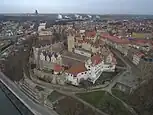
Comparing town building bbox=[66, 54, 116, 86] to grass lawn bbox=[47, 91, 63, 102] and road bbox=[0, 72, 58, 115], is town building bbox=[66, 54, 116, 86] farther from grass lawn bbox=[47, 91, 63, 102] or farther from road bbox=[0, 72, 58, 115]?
road bbox=[0, 72, 58, 115]

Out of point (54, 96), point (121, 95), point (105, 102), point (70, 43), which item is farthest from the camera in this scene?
point (70, 43)

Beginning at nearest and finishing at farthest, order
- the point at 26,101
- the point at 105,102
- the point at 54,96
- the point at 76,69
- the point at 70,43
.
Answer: the point at 105,102
the point at 54,96
the point at 26,101
the point at 76,69
the point at 70,43

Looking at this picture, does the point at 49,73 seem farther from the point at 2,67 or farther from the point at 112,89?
the point at 2,67

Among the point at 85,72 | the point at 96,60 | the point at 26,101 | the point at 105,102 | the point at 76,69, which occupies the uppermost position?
the point at 96,60

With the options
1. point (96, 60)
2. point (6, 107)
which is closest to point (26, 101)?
point (6, 107)

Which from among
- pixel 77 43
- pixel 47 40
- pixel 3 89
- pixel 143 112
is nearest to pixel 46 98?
pixel 3 89

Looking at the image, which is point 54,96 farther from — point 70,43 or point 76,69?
point 70,43
